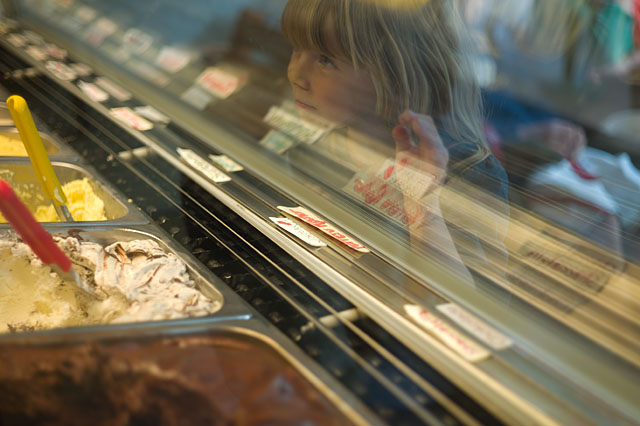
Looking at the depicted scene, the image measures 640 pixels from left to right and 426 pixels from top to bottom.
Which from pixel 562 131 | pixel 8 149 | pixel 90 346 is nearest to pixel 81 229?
pixel 90 346

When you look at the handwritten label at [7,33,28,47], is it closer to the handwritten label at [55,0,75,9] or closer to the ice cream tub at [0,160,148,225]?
the handwritten label at [55,0,75,9]

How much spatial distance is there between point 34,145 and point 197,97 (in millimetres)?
767

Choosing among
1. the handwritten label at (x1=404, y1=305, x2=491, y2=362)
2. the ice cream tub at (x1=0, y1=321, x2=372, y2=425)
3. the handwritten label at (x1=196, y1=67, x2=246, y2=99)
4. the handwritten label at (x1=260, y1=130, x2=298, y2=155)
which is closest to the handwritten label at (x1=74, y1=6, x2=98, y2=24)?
the handwritten label at (x1=196, y1=67, x2=246, y2=99)

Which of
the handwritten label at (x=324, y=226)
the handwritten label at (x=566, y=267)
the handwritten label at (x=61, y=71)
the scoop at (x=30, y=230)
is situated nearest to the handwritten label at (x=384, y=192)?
the handwritten label at (x=324, y=226)

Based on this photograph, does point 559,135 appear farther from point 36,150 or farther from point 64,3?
point 64,3

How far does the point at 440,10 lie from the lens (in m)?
0.95

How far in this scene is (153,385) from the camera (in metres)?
0.80

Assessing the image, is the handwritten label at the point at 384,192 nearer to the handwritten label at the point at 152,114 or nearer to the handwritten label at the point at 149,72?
the handwritten label at the point at 152,114

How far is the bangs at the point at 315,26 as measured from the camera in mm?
1072

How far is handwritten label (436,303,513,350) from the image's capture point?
2.73 feet

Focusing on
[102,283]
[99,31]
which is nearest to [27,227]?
[102,283]

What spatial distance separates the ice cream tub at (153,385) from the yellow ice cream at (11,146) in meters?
1.10

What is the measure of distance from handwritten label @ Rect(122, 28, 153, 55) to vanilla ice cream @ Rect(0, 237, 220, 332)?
142cm

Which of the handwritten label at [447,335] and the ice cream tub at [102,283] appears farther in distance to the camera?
→ the ice cream tub at [102,283]
